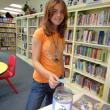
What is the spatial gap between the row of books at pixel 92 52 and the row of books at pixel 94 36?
0.15 metres

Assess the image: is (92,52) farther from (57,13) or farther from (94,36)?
(57,13)

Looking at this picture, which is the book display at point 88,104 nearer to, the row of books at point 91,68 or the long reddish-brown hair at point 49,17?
the long reddish-brown hair at point 49,17

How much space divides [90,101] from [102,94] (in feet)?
6.10

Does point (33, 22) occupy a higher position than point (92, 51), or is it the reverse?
point (33, 22)

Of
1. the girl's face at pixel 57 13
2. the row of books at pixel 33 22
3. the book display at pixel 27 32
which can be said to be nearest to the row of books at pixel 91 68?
the girl's face at pixel 57 13

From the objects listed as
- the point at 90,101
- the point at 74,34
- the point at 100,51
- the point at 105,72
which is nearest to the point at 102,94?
the point at 105,72

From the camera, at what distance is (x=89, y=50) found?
2963 mm

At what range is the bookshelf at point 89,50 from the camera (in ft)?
8.61

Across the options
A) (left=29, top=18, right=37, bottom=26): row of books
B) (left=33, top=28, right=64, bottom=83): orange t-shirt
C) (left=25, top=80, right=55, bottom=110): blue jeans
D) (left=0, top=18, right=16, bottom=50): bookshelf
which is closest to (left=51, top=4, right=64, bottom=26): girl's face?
(left=33, top=28, right=64, bottom=83): orange t-shirt

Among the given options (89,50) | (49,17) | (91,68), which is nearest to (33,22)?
(89,50)

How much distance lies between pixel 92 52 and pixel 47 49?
6.32 feet

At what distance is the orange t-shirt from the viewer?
46.0 inches

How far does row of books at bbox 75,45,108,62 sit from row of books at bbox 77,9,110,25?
53 centimetres

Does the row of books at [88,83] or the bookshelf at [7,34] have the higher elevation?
the bookshelf at [7,34]
